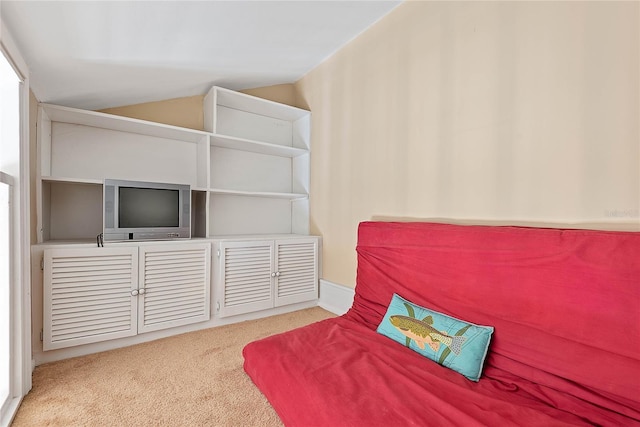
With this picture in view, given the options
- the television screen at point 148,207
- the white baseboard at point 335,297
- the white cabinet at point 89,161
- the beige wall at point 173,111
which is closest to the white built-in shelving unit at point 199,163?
the white cabinet at point 89,161

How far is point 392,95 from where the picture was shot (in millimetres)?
2197

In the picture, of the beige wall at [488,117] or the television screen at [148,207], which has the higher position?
the beige wall at [488,117]

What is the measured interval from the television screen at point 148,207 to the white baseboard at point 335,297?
56.2 inches

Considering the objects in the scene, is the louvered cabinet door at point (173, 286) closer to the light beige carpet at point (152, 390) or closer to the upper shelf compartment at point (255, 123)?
the light beige carpet at point (152, 390)

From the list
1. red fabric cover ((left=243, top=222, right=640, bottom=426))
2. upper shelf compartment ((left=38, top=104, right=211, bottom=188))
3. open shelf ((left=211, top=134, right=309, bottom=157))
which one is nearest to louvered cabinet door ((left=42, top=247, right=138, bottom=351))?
upper shelf compartment ((left=38, top=104, right=211, bottom=188))

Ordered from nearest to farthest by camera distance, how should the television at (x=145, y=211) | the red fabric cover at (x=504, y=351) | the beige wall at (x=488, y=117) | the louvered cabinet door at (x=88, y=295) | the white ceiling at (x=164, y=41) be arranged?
the red fabric cover at (x=504, y=351), the beige wall at (x=488, y=117), the white ceiling at (x=164, y=41), the louvered cabinet door at (x=88, y=295), the television at (x=145, y=211)

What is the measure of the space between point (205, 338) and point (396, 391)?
1.56m

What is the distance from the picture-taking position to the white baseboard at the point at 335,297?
8.34 ft

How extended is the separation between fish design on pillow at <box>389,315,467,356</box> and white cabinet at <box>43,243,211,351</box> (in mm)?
1525

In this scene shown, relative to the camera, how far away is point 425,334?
4.60ft

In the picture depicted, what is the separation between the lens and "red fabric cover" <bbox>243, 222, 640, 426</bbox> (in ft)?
3.19

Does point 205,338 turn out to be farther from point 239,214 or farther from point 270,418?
point 239,214

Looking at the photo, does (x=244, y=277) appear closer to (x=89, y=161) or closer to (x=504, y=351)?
(x=89, y=161)

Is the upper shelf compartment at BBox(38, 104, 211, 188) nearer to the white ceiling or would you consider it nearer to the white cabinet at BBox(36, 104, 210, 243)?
the white cabinet at BBox(36, 104, 210, 243)
